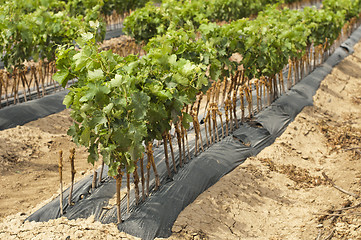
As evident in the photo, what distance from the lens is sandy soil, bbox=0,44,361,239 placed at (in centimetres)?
445

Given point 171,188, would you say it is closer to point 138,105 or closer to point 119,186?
point 119,186

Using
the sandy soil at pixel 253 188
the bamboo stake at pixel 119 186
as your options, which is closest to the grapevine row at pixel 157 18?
the sandy soil at pixel 253 188

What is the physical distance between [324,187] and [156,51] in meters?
3.09

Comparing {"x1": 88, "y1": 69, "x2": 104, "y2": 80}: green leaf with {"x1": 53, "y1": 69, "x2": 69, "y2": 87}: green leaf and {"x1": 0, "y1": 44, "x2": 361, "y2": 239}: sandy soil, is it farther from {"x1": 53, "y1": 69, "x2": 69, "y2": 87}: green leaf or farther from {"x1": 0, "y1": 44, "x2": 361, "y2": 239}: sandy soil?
{"x1": 0, "y1": 44, "x2": 361, "y2": 239}: sandy soil

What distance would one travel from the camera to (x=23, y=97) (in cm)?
848

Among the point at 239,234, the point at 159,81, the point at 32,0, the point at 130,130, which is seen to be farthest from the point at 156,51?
the point at 32,0

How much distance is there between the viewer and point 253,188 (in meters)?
5.50

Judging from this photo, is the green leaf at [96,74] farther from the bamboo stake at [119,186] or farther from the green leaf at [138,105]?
the bamboo stake at [119,186]

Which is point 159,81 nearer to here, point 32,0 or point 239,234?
point 239,234

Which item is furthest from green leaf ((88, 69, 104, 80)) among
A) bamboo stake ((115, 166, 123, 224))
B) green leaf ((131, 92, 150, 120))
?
bamboo stake ((115, 166, 123, 224))

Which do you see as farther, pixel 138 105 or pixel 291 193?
pixel 291 193

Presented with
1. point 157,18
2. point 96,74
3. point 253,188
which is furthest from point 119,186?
point 157,18

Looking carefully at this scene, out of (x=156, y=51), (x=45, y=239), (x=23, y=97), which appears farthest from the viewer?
(x=23, y=97)

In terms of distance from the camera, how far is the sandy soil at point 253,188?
4453 millimetres
